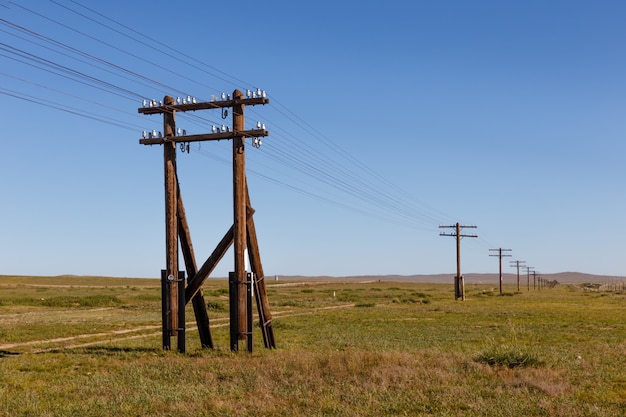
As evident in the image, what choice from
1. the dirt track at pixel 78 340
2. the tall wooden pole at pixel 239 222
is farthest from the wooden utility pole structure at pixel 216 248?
the dirt track at pixel 78 340

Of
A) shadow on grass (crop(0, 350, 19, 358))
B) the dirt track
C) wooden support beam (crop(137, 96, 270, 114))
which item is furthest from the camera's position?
the dirt track

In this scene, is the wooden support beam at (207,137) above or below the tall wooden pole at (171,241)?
above

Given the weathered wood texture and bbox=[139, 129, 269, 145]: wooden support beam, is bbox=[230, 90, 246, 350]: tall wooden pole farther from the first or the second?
the weathered wood texture

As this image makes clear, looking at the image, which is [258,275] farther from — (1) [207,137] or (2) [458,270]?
(2) [458,270]

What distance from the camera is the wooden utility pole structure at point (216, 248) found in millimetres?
22172

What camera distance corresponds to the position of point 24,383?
16.3m

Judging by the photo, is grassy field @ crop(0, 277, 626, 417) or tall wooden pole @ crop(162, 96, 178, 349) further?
tall wooden pole @ crop(162, 96, 178, 349)

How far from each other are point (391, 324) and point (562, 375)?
20.7m

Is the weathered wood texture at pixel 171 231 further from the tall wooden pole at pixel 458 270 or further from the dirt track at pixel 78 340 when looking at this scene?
the tall wooden pole at pixel 458 270

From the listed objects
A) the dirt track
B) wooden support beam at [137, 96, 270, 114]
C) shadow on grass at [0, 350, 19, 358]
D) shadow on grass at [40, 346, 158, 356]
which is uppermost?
wooden support beam at [137, 96, 270, 114]

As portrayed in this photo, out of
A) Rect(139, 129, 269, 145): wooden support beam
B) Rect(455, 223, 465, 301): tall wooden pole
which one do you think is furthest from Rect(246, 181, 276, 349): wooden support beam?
Rect(455, 223, 465, 301): tall wooden pole

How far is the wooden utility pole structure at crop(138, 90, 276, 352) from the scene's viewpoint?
2217cm

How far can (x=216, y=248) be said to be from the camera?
74.3ft

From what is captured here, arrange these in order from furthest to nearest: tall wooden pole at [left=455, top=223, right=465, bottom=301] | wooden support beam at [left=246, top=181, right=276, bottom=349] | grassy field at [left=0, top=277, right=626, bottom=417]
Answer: tall wooden pole at [left=455, top=223, right=465, bottom=301]
wooden support beam at [left=246, top=181, right=276, bottom=349]
grassy field at [left=0, top=277, right=626, bottom=417]
